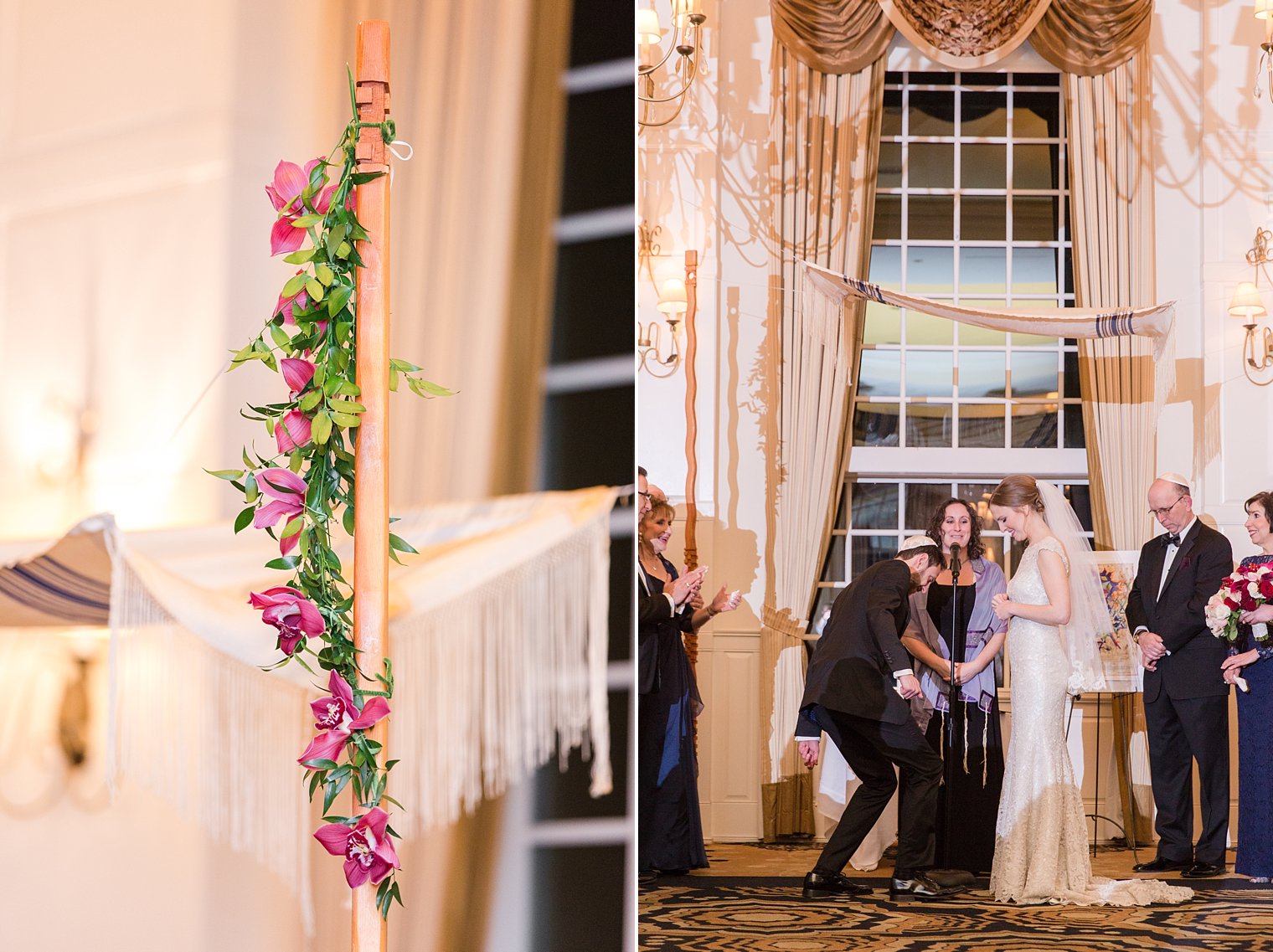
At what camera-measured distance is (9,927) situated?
77.2 inches

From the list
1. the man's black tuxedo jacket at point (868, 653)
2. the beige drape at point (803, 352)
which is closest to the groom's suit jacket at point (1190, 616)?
the man's black tuxedo jacket at point (868, 653)

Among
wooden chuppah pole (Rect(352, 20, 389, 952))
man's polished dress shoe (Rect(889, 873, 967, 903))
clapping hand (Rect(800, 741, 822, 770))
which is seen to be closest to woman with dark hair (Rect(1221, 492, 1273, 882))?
man's polished dress shoe (Rect(889, 873, 967, 903))

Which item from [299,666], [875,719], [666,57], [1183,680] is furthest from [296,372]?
[1183,680]

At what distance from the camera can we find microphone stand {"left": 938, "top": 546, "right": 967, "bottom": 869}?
4816mm

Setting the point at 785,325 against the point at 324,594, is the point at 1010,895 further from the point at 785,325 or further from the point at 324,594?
A: the point at 324,594

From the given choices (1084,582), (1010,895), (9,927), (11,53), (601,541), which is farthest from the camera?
(1084,582)

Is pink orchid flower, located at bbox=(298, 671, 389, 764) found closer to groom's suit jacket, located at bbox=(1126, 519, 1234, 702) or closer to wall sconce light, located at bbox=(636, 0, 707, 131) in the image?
wall sconce light, located at bbox=(636, 0, 707, 131)

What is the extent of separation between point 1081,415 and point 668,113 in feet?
8.60

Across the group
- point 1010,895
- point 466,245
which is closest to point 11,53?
point 466,245

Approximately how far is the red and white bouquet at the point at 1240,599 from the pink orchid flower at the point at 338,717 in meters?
4.24

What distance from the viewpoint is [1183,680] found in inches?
205

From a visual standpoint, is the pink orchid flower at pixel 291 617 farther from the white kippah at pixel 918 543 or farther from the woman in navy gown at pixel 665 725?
the white kippah at pixel 918 543

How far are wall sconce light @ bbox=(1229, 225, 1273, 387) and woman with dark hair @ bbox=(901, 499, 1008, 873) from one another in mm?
2103

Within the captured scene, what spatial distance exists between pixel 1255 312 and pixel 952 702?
2.73 metres
